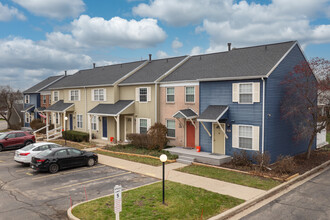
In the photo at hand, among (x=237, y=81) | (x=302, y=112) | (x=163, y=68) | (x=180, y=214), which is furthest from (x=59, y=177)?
Result: (x=302, y=112)

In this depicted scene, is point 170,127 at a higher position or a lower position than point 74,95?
lower

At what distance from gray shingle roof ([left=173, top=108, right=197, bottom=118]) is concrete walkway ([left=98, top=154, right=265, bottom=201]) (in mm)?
3782

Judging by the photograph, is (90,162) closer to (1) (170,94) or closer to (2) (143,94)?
(1) (170,94)

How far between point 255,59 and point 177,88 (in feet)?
20.3

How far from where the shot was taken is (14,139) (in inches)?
896

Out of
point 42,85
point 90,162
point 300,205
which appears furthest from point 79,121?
point 300,205

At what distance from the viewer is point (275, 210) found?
973cm

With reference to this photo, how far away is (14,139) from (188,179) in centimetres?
1700

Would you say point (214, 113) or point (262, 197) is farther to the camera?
point (214, 113)

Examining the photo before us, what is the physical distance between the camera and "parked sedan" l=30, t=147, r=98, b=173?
47.8 ft

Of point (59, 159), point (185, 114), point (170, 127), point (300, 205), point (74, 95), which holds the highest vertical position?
point (74, 95)

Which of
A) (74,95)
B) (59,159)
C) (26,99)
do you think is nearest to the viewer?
(59,159)

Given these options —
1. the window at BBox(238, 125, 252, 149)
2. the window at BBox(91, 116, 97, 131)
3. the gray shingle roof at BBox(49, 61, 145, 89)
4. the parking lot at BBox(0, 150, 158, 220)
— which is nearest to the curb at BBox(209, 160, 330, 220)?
the window at BBox(238, 125, 252, 149)

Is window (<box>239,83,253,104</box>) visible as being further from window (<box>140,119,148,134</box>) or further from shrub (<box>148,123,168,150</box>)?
window (<box>140,119,148,134</box>)
